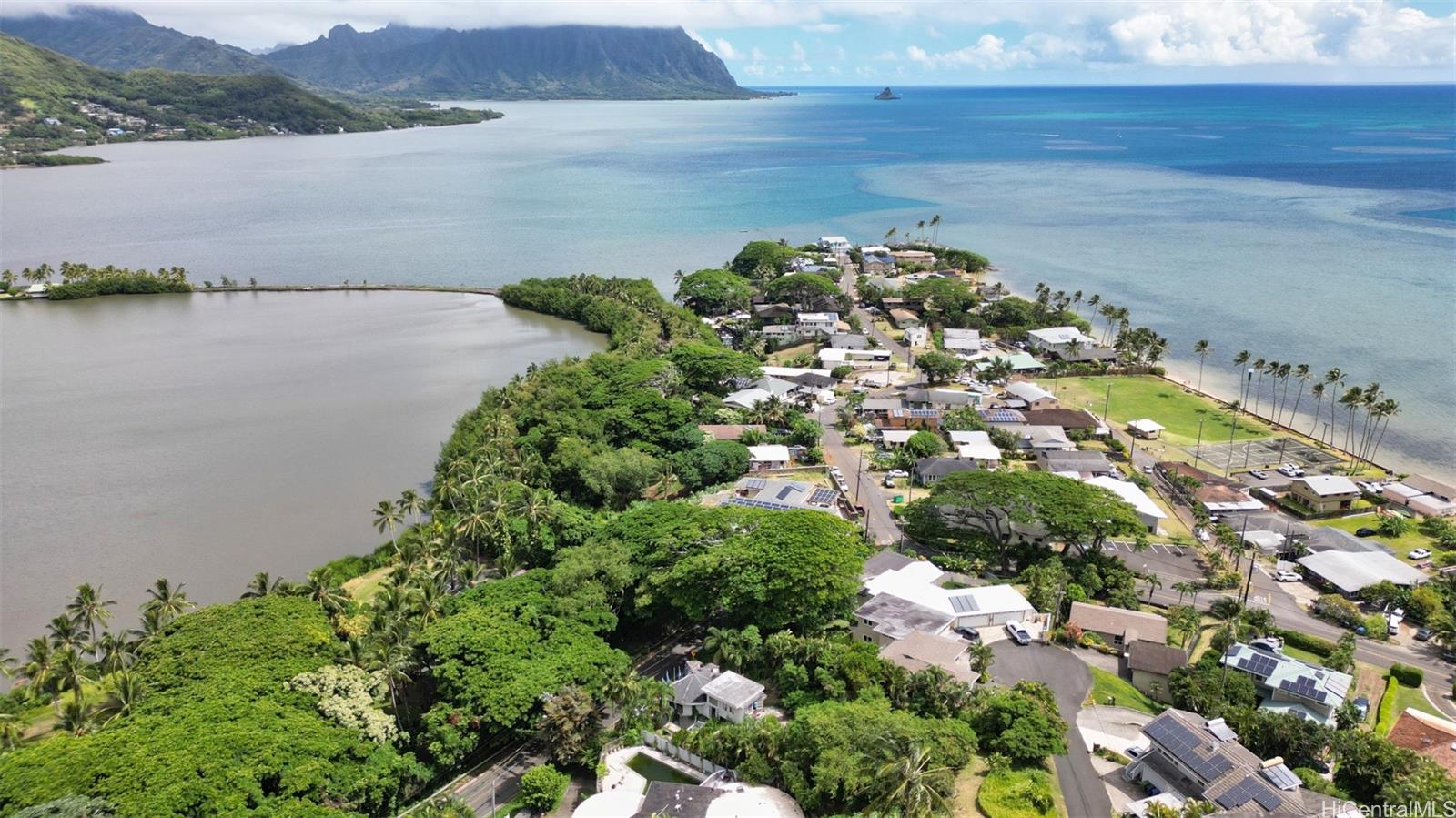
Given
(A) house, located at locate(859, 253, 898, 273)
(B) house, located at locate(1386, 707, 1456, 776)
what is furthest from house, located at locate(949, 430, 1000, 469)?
(A) house, located at locate(859, 253, 898, 273)

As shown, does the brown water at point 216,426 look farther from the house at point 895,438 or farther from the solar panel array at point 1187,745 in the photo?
the solar panel array at point 1187,745

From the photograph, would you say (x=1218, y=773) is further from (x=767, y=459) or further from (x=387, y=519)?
(x=387, y=519)

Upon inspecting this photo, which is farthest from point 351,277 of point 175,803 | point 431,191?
point 175,803

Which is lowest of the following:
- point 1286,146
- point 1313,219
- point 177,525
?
point 177,525

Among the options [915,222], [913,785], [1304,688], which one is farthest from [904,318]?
[913,785]

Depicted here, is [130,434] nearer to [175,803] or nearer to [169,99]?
[175,803]

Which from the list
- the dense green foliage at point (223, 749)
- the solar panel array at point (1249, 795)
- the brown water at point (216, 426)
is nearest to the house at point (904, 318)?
the brown water at point (216, 426)

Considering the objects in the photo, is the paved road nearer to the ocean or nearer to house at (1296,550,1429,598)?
house at (1296,550,1429,598)
